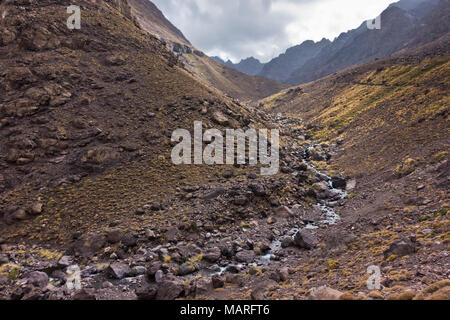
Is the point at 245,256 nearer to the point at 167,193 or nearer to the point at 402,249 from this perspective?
the point at 402,249

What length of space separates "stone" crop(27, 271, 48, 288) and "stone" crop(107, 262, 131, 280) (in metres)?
4.13

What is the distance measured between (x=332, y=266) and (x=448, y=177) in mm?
16567

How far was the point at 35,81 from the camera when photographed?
114 ft

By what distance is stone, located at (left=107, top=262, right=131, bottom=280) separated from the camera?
17.9m

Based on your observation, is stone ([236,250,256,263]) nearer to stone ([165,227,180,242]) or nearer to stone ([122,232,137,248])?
stone ([165,227,180,242])

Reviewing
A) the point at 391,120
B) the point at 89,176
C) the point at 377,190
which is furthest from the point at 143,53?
the point at 391,120

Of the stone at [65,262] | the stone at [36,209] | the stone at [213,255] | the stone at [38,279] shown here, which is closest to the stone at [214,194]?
the stone at [213,255]

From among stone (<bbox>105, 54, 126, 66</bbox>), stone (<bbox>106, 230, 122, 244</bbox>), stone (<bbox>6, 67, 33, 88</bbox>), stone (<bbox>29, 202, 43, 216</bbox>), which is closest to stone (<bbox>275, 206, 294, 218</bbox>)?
stone (<bbox>106, 230, 122, 244</bbox>)

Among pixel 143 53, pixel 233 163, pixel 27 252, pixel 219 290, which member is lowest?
pixel 219 290

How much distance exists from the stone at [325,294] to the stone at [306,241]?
834 centimetres

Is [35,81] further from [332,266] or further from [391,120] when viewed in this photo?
[391,120]

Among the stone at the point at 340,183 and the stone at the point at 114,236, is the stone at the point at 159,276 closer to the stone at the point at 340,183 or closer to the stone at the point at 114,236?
the stone at the point at 114,236

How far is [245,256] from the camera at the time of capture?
20.0 metres

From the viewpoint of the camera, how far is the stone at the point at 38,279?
16.7 meters
